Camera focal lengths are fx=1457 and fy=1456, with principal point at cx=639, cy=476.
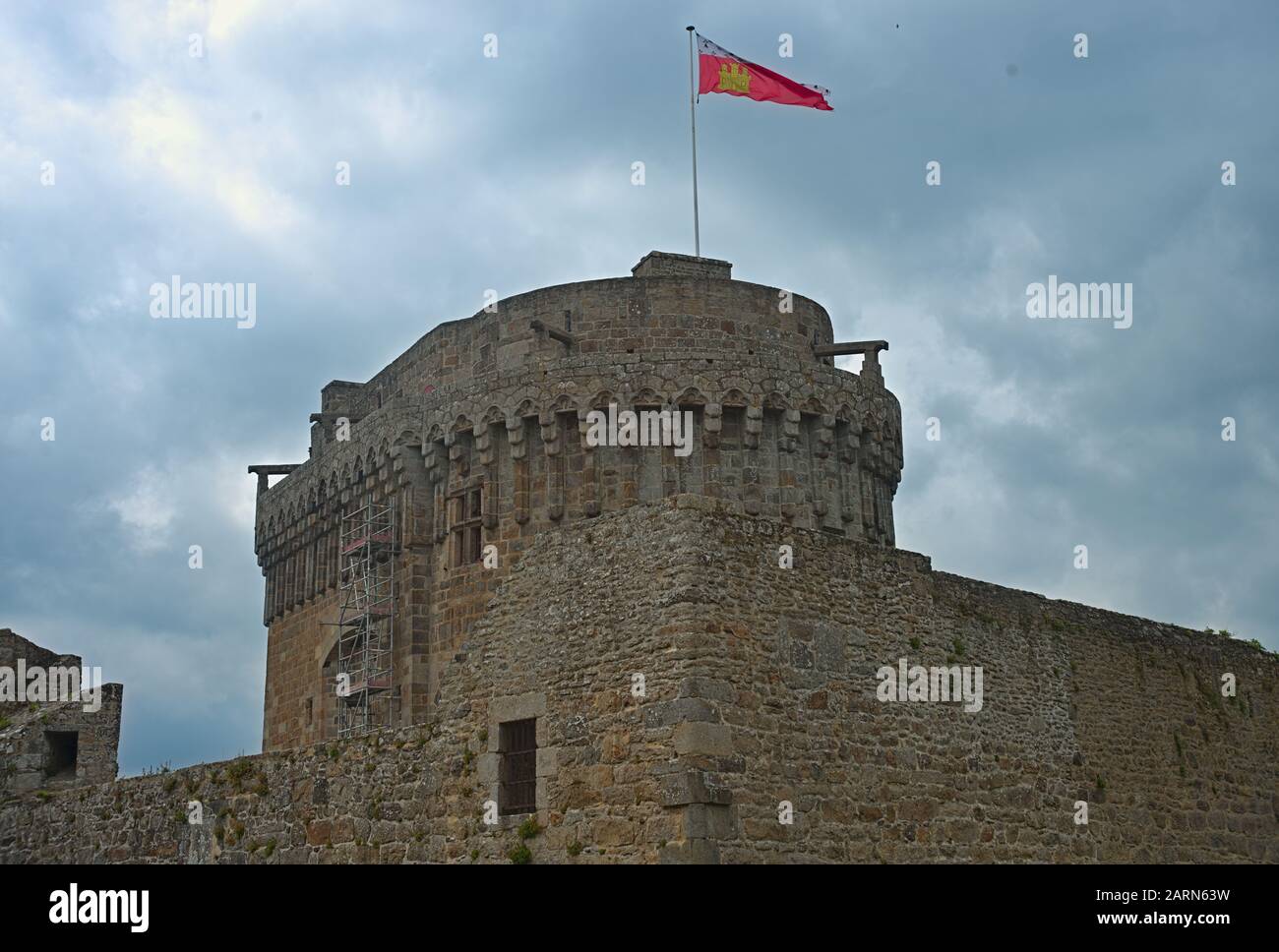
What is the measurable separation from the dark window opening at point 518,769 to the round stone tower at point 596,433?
932cm

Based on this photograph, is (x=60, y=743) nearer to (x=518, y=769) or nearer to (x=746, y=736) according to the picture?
(x=518, y=769)

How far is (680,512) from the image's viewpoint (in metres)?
14.4

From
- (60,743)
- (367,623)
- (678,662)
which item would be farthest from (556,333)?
(678,662)

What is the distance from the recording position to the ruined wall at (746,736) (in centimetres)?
1388

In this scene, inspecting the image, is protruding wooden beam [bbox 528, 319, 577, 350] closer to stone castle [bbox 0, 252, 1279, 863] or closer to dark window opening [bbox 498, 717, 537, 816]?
stone castle [bbox 0, 252, 1279, 863]

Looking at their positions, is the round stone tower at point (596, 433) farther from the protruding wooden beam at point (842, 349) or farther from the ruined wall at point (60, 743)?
the ruined wall at point (60, 743)

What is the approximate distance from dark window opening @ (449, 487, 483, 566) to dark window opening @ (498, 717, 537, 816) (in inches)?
407

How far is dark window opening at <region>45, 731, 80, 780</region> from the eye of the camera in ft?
75.9

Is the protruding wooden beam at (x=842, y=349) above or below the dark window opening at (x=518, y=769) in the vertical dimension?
above

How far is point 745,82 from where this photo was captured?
27.3m

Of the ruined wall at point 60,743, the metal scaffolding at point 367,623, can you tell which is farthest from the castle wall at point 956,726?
the ruined wall at point 60,743

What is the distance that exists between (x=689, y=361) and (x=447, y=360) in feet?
15.7
